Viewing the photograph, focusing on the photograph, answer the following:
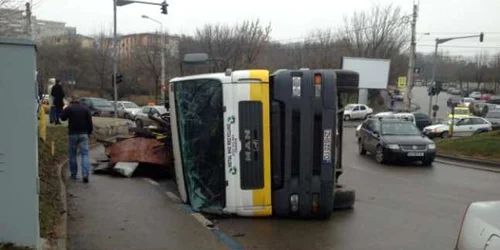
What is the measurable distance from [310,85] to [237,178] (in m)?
1.78

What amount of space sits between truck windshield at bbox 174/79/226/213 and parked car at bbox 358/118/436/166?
36.8ft

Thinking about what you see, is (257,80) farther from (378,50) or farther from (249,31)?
(378,50)

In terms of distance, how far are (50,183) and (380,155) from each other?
40.7 ft

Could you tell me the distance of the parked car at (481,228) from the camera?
3.23 metres

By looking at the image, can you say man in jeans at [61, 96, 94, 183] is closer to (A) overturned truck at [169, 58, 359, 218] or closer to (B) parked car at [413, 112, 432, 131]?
(A) overturned truck at [169, 58, 359, 218]

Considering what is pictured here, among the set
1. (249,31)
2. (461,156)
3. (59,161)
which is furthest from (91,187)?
(249,31)

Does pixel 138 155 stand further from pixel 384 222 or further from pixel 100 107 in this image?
pixel 100 107

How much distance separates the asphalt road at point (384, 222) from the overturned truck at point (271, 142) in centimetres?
35

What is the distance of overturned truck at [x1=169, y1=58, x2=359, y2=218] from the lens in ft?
26.8

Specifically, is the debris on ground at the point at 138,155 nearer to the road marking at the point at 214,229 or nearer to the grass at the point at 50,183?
the grass at the point at 50,183

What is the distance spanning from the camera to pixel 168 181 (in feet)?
39.3

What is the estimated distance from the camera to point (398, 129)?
19812mm

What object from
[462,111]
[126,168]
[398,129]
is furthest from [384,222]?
[462,111]

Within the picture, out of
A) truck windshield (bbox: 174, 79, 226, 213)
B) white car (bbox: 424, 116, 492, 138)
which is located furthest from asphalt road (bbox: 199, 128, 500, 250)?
white car (bbox: 424, 116, 492, 138)
